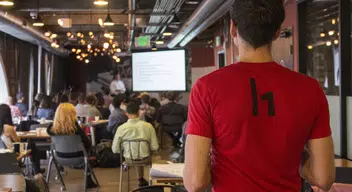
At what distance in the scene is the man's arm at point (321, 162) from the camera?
61.4 inches

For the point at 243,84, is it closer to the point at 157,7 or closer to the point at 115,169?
the point at 115,169

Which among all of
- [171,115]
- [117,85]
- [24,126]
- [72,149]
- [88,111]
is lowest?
[72,149]

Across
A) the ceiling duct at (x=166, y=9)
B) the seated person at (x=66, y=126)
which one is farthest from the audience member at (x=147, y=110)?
the seated person at (x=66, y=126)

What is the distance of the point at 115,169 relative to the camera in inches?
360

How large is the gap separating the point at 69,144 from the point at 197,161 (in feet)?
18.1

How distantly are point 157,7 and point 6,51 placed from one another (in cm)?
479

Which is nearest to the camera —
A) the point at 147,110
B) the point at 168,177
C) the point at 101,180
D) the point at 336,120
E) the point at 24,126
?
the point at 168,177

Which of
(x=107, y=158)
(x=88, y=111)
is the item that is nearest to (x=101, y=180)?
(x=107, y=158)

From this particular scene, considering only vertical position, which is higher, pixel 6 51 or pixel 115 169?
pixel 6 51

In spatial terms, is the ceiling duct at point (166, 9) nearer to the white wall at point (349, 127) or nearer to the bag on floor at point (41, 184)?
the white wall at point (349, 127)

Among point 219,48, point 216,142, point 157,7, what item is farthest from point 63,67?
point 216,142

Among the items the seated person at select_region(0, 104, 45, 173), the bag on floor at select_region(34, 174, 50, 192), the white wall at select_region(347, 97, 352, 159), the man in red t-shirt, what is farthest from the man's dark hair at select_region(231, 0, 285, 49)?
the seated person at select_region(0, 104, 45, 173)

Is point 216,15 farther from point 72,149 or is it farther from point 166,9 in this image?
→ point 72,149

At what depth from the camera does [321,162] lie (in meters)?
1.56
